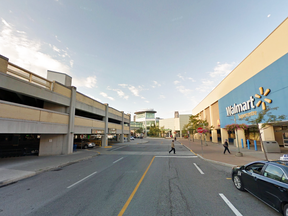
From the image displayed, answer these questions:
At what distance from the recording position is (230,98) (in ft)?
83.5

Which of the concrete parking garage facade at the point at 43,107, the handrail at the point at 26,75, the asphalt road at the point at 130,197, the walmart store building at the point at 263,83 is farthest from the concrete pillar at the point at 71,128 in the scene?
the walmart store building at the point at 263,83

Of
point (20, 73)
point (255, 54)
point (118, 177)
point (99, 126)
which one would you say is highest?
point (255, 54)

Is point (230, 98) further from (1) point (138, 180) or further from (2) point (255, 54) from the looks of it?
(1) point (138, 180)

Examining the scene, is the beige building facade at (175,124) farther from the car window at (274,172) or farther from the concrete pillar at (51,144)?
the car window at (274,172)

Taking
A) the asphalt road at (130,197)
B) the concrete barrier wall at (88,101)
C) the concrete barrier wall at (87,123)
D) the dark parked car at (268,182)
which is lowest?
the asphalt road at (130,197)

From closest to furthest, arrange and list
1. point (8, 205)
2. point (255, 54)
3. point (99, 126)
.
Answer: point (8, 205) → point (255, 54) → point (99, 126)

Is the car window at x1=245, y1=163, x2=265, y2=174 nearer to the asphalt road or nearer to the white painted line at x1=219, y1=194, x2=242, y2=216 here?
the asphalt road

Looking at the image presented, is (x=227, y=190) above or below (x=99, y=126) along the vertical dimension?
below

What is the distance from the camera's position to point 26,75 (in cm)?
1266

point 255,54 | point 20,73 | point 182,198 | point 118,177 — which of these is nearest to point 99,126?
point 20,73

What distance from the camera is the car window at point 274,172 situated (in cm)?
430

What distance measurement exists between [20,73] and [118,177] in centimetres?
1231

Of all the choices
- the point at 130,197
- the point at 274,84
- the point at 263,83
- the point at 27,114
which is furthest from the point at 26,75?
the point at 263,83

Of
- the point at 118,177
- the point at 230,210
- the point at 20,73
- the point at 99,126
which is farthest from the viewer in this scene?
the point at 99,126
